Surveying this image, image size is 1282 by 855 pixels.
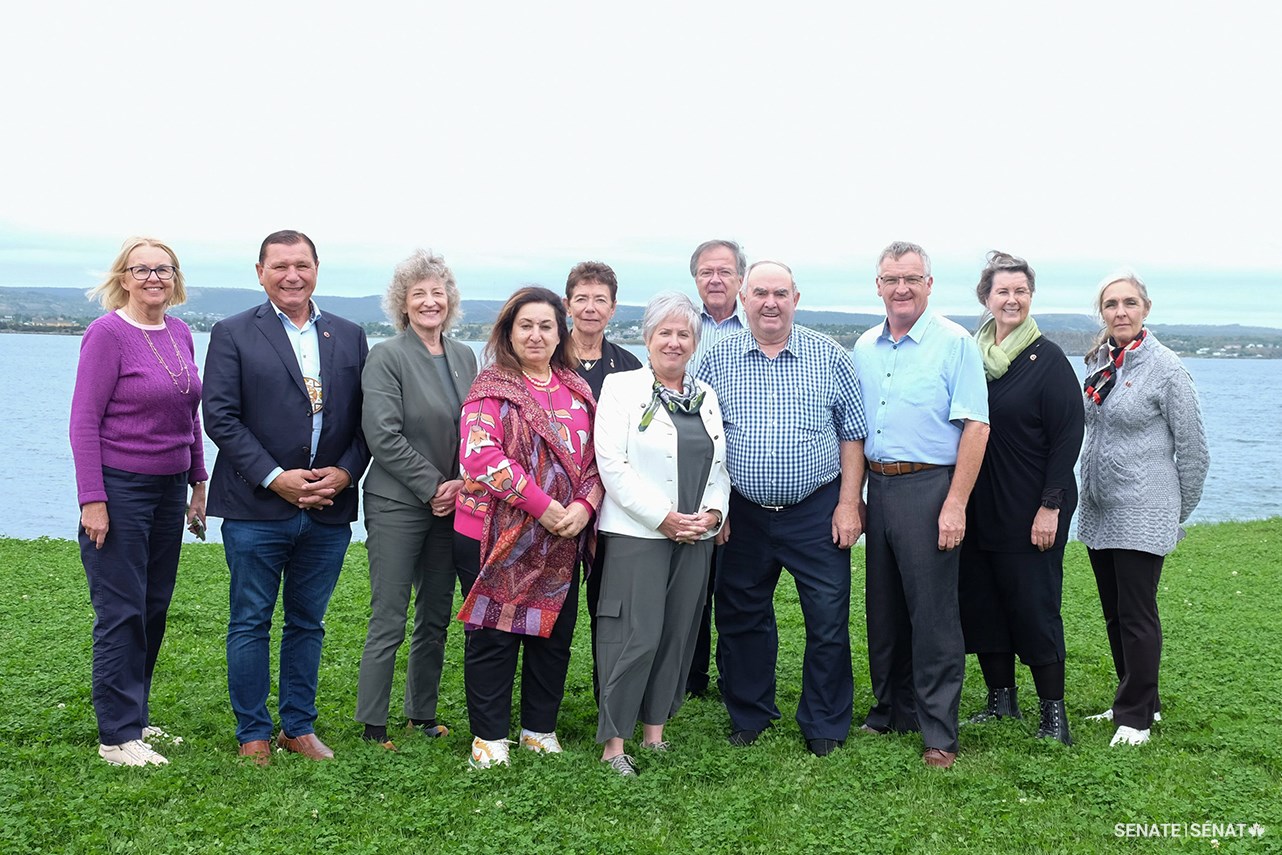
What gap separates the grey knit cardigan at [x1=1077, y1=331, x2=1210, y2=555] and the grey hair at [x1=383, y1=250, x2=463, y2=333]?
147 inches

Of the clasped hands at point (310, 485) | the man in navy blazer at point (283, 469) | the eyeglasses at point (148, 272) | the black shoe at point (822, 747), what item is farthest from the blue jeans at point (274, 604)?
the black shoe at point (822, 747)

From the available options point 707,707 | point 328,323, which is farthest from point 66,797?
point 707,707

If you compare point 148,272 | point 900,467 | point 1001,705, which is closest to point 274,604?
point 148,272

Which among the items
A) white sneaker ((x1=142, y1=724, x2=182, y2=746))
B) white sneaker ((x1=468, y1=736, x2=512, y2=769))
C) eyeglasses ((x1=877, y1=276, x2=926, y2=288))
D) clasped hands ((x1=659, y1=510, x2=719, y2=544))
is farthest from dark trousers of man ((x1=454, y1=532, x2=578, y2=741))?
eyeglasses ((x1=877, y1=276, x2=926, y2=288))

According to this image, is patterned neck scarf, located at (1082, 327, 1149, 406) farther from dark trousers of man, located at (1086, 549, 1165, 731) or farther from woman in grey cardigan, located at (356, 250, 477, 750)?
woman in grey cardigan, located at (356, 250, 477, 750)

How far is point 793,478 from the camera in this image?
5.17 meters

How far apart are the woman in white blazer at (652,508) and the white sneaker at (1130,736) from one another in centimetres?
249

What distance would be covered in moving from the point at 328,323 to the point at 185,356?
753 millimetres

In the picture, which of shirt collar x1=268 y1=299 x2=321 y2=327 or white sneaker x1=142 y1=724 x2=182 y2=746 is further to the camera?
white sneaker x1=142 y1=724 x2=182 y2=746

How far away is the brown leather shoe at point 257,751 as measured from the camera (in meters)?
4.91

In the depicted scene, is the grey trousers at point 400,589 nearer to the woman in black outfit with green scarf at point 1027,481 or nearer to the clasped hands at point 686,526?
the clasped hands at point 686,526

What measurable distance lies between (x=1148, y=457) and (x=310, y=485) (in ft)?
14.8

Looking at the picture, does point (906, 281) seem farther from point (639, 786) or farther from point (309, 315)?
point (309, 315)

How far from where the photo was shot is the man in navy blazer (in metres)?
4.81
